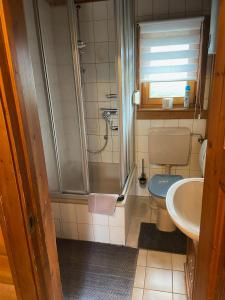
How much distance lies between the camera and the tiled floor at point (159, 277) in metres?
1.57

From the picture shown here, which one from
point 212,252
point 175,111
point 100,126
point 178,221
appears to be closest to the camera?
point 212,252

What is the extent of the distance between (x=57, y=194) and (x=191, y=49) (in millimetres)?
1861

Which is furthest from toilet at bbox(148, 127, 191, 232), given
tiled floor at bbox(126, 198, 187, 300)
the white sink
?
the white sink

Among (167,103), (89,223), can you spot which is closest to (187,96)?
(167,103)

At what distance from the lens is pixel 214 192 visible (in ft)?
2.27

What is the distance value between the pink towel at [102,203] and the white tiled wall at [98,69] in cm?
72

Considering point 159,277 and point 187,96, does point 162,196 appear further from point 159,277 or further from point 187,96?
point 187,96

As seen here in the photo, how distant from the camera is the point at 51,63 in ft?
6.57

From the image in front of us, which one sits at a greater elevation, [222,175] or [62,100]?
[62,100]

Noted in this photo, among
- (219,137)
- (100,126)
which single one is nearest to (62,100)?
(100,126)

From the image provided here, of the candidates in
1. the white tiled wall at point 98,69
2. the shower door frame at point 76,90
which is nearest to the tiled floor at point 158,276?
the shower door frame at point 76,90

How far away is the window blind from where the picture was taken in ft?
6.86

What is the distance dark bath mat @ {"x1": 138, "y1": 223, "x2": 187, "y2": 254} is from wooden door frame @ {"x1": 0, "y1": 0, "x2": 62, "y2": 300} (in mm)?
1261

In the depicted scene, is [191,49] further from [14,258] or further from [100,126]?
[14,258]
